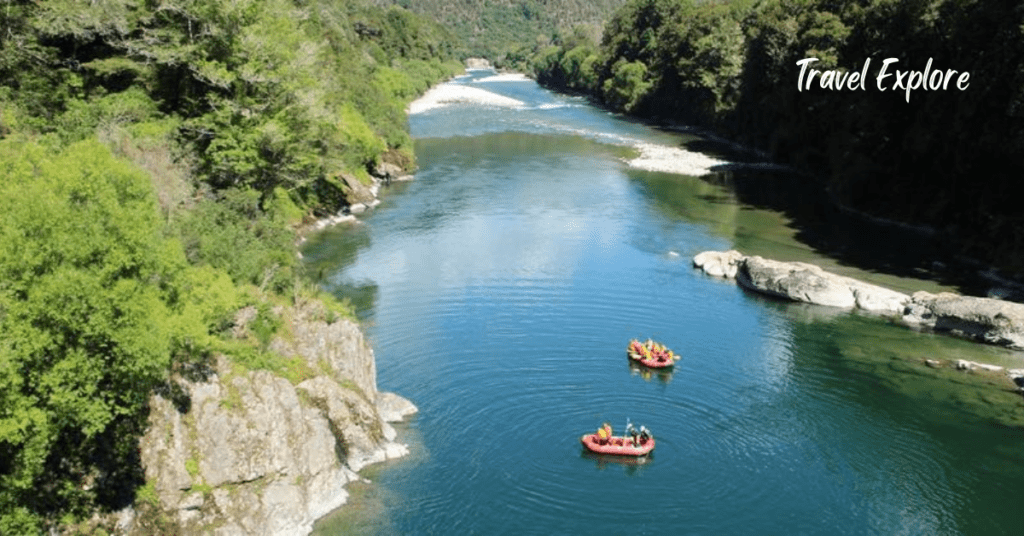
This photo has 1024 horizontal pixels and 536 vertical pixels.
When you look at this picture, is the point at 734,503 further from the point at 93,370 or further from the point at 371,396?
the point at 93,370

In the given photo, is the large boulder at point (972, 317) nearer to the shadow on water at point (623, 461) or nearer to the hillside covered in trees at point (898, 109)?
the hillside covered in trees at point (898, 109)

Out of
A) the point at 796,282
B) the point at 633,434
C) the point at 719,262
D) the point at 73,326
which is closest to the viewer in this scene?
the point at 73,326

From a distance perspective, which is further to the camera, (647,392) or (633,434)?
(647,392)

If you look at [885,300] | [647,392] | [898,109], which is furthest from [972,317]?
[898,109]

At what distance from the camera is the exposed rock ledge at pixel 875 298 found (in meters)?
52.4

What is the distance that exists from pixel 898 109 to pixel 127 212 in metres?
74.0

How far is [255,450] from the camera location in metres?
30.9

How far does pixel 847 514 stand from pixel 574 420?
13.3m

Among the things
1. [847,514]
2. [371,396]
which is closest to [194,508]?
[371,396]

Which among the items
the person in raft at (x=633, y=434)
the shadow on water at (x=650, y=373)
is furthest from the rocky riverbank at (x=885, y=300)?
the person in raft at (x=633, y=434)

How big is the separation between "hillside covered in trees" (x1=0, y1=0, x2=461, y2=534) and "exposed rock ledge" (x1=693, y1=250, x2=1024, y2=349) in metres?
32.8

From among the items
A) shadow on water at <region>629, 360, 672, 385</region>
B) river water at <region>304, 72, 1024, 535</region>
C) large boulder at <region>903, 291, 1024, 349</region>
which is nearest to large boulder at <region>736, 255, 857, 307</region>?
river water at <region>304, 72, 1024, 535</region>

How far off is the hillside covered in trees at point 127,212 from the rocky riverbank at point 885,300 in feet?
108

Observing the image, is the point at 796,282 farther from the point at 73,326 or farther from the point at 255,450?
the point at 73,326
